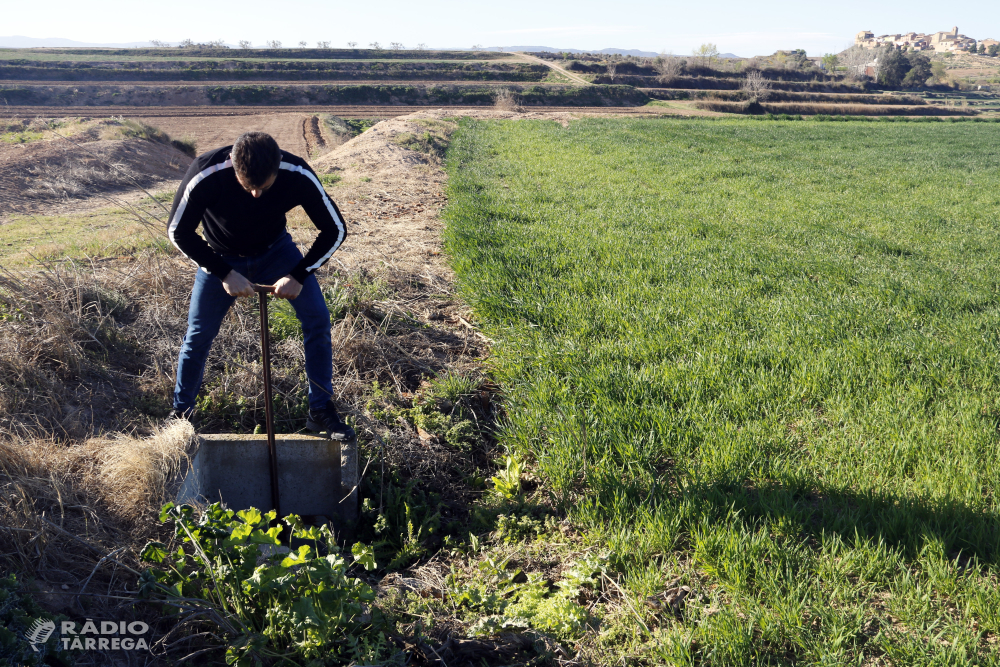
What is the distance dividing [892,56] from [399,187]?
94.6 metres

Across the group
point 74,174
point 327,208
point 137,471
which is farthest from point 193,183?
point 74,174

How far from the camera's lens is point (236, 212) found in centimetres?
367

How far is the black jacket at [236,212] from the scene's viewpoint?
3561 millimetres

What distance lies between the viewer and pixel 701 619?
8.71ft

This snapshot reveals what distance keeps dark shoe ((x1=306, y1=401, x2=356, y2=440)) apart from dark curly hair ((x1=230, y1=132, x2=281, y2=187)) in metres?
1.52

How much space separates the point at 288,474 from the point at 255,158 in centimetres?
207

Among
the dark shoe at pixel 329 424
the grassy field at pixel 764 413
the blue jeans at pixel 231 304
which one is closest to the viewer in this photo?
the grassy field at pixel 764 413

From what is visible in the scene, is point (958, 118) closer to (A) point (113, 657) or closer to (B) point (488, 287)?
(B) point (488, 287)

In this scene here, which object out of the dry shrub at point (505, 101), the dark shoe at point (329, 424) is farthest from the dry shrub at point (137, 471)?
the dry shrub at point (505, 101)

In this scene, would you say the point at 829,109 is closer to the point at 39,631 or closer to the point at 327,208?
the point at 327,208

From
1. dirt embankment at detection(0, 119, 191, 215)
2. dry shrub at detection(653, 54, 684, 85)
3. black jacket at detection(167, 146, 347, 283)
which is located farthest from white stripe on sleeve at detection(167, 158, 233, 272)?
dry shrub at detection(653, 54, 684, 85)

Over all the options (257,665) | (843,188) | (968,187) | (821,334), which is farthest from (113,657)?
(968,187)

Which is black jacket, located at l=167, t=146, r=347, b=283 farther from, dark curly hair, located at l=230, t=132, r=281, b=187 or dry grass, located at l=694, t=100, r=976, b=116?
dry grass, located at l=694, t=100, r=976, b=116

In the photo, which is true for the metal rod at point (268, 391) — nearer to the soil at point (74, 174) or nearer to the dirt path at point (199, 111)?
the soil at point (74, 174)
